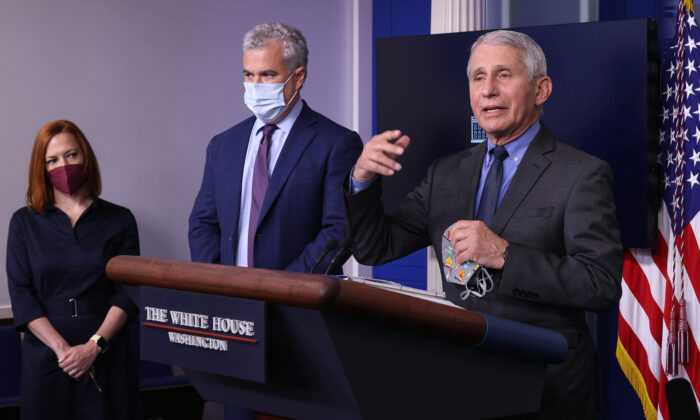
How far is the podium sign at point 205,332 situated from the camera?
1.14m

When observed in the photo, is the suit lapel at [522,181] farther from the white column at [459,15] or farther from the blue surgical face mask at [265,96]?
the white column at [459,15]

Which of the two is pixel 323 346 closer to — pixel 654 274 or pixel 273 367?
pixel 273 367

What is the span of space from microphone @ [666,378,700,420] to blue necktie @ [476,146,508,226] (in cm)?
70

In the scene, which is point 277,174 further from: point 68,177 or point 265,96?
point 68,177

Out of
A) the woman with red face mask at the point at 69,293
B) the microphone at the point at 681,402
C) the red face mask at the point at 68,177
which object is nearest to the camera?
the microphone at the point at 681,402

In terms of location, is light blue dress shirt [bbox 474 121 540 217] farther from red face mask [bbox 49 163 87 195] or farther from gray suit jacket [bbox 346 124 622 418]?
red face mask [bbox 49 163 87 195]

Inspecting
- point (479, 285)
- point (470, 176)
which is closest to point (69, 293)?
point (470, 176)

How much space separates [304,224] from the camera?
2.47 m

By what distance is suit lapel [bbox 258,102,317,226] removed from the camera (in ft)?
7.99

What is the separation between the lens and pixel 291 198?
246 centimetres

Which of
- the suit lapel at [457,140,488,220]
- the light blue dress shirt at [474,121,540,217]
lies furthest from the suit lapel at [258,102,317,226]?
the light blue dress shirt at [474,121,540,217]

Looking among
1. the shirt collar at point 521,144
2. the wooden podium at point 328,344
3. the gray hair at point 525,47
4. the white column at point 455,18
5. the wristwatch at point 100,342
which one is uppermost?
the white column at point 455,18

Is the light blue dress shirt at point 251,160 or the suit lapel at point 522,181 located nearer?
the suit lapel at point 522,181

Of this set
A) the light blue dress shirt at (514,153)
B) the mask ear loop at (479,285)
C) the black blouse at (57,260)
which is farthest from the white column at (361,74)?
the mask ear loop at (479,285)
